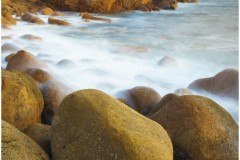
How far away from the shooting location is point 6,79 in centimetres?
354

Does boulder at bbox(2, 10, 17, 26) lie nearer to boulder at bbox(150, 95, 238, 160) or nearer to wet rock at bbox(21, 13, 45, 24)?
wet rock at bbox(21, 13, 45, 24)

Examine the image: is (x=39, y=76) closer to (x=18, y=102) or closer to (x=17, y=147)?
(x=18, y=102)

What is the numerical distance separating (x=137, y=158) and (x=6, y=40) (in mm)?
8286

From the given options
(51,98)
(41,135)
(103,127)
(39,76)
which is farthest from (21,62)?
(103,127)

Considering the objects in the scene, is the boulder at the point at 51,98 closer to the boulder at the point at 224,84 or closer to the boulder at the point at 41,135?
the boulder at the point at 41,135

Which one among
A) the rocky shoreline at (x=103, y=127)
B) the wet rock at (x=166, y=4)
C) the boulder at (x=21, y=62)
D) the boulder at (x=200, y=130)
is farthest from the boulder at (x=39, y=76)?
the wet rock at (x=166, y=4)

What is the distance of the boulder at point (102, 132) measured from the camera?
8.42ft

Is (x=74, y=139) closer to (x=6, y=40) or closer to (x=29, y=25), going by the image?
(x=6, y=40)

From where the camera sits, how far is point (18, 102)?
3502 mm

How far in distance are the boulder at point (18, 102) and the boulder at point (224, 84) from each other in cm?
281

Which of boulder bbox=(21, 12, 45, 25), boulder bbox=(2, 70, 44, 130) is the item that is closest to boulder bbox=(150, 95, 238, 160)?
boulder bbox=(2, 70, 44, 130)

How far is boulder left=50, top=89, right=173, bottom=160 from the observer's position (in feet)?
8.42

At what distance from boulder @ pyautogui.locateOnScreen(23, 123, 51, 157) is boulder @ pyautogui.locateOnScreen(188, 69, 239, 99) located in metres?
3.00

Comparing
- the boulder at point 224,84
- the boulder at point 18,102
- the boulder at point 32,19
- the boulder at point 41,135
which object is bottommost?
the boulder at point 32,19
